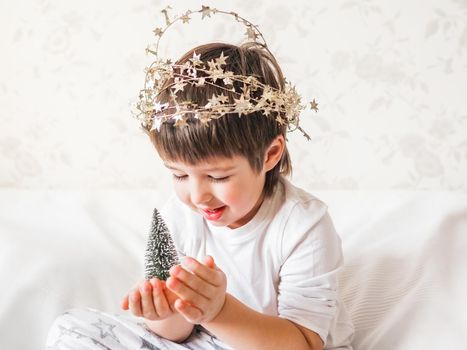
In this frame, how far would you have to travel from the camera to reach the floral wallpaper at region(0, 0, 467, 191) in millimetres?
1986

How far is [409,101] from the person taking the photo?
2029mm

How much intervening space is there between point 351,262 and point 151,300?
0.70 m

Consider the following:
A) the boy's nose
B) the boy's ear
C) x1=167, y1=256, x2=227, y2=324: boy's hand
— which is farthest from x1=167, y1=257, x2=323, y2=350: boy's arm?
the boy's ear

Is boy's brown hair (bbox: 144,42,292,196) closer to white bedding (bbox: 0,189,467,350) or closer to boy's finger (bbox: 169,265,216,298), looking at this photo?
boy's finger (bbox: 169,265,216,298)

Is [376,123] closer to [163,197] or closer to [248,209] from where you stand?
[163,197]

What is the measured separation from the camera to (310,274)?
3.77 ft

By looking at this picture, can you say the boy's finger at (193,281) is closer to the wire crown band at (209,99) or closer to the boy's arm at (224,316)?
the boy's arm at (224,316)

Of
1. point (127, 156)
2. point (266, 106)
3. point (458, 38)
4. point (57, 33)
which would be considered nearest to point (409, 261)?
point (266, 106)

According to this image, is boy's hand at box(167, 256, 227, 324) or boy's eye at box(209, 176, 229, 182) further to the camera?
boy's eye at box(209, 176, 229, 182)

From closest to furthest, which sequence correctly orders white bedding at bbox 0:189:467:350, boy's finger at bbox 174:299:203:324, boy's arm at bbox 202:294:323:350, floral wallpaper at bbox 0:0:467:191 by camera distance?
boy's finger at bbox 174:299:203:324, boy's arm at bbox 202:294:323:350, white bedding at bbox 0:189:467:350, floral wallpaper at bbox 0:0:467:191

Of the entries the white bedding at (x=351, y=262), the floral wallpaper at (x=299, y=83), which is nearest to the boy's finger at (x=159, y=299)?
the white bedding at (x=351, y=262)

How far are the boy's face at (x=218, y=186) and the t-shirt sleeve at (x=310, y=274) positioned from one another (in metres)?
0.11

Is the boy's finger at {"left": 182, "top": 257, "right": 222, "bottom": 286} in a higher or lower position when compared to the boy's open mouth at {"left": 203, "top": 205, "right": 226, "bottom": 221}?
lower

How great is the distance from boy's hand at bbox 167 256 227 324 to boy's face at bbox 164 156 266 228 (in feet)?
0.43
